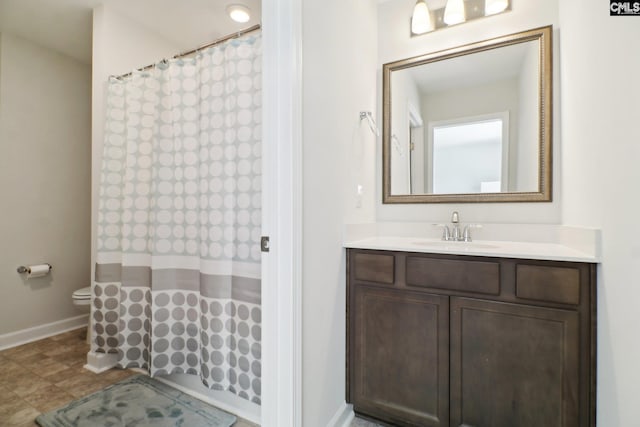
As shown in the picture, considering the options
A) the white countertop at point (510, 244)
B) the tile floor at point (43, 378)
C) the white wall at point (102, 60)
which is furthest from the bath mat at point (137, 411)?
the white countertop at point (510, 244)

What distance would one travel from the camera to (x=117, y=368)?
2.02 metres

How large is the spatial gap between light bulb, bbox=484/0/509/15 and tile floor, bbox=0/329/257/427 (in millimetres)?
2724

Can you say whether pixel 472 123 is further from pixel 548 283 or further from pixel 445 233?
pixel 548 283

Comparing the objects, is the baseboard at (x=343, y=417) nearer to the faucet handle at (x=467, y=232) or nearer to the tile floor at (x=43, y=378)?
the tile floor at (x=43, y=378)

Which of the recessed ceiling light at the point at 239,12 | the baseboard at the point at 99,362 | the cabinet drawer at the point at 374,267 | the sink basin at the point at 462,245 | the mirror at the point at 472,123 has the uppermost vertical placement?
the recessed ceiling light at the point at 239,12

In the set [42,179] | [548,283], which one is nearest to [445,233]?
[548,283]

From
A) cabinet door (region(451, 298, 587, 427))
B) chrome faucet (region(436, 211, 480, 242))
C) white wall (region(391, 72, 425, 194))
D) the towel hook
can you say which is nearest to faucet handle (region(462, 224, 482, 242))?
chrome faucet (region(436, 211, 480, 242))

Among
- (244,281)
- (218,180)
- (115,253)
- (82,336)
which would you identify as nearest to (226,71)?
(218,180)

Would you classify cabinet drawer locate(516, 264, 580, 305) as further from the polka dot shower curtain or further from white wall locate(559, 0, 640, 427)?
the polka dot shower curtain

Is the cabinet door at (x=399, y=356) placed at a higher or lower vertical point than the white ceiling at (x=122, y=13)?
lower

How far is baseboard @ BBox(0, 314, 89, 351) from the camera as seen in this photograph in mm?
2309

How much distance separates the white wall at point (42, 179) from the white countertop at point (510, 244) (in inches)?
108

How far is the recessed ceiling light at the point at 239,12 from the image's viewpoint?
207 centimetres

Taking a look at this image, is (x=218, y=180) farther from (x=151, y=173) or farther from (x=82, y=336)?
(x=82, y=336)
